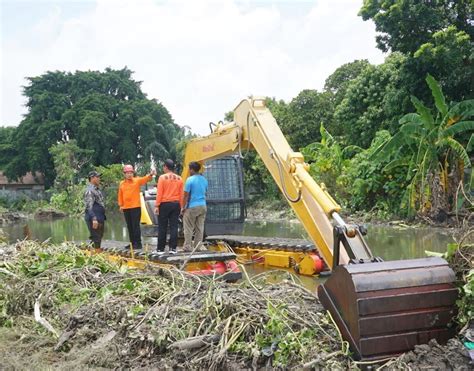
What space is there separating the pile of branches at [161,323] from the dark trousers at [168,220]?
89.3 inches

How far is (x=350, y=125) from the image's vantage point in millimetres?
26047

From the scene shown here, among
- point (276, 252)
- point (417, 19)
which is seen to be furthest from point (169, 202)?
point (417, 19)

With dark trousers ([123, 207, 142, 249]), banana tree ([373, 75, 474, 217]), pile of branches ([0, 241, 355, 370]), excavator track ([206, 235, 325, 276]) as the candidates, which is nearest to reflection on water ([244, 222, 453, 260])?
excavator track ([206, 235, 325, 276])

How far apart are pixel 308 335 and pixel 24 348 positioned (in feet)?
9.34

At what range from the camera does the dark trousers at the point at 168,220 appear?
9320mm

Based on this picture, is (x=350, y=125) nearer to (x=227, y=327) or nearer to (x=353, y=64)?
(x=353, y=64)

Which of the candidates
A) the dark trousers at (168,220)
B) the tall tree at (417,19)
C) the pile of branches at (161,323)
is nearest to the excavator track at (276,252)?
the dark trousers at (168,220)

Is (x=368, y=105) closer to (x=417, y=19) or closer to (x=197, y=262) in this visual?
(x=417, y=19)

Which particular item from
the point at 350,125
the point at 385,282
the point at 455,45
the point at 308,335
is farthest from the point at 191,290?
the point at 350,125

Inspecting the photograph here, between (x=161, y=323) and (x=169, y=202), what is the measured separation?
429 centimetres

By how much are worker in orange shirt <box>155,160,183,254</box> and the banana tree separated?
1015cm

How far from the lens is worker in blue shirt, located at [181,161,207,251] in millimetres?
9047

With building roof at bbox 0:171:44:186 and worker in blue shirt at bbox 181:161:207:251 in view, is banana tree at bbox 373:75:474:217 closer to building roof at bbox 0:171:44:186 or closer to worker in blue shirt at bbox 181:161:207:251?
worker in blue shirt at bbox 181:161:207:251

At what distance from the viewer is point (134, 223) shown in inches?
414
